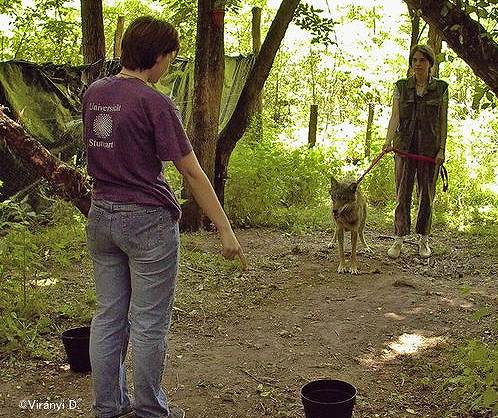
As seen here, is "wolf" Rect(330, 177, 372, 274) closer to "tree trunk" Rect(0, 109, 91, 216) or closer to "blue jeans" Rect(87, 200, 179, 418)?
"tree trunk" Rect(0, 109, 91, 216)

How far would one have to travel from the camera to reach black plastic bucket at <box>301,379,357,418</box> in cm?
341

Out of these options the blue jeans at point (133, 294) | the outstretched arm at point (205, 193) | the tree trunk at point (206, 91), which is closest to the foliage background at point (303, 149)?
the tree trunk at point (206, 91)

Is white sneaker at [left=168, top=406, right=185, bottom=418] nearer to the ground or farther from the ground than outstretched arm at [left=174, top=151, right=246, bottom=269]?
nearer to the ground

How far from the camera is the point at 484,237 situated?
8.84 m

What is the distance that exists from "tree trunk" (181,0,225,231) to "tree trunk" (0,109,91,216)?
3.03 meters

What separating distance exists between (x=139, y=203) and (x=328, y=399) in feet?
5.28

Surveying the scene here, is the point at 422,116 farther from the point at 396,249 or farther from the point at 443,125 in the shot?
the point at 396,249

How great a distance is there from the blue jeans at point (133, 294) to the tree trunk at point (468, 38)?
6.34 ft

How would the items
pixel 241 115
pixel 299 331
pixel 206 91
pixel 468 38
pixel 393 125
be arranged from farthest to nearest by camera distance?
1. pixel 241 115
2. pixel 206 91
3. pixel 393 125
4. pixel 299 331
5. pixel 468 38

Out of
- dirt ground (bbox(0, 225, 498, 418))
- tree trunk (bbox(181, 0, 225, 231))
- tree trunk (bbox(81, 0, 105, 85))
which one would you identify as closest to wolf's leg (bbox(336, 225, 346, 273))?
dirt ground (bbox(0, 225, 498, 418))

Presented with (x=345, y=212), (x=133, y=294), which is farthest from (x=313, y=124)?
(x=133, y=294)

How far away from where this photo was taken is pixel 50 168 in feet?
18.1

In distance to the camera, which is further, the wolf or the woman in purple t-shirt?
the wolf

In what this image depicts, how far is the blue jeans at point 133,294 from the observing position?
3.09m
